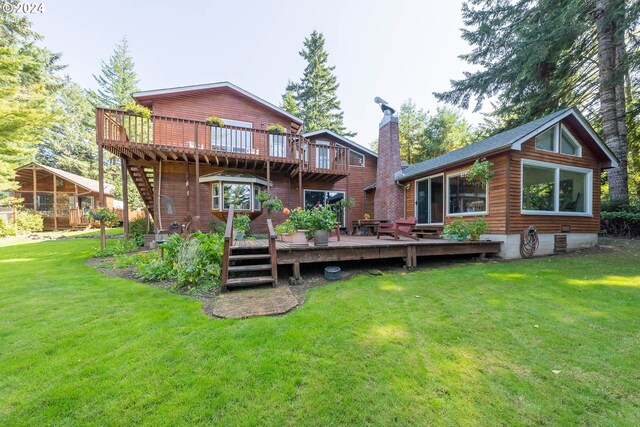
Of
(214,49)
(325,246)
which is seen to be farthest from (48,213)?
(325,246)

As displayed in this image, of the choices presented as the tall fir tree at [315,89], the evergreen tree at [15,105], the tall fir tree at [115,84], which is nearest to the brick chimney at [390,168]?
the tall fir tree at [315,89]

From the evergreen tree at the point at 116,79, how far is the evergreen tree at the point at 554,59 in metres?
31.4

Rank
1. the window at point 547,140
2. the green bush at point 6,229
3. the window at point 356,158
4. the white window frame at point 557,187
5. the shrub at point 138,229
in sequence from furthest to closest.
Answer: the window at point 356,158 < the green bush at point 6,229 < the shrub at point 138,229 < the window at point 547,140 < the white window frame at point 557,187

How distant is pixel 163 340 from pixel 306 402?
5.65ft

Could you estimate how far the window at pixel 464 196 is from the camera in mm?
7754

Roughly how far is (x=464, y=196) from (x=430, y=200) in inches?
53.3

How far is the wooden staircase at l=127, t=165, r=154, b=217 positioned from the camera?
9.07 metres

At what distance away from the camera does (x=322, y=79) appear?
84.4 ft

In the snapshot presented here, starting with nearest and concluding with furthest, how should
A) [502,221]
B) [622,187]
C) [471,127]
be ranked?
1. [502,221]
2. [622,187]
3. [471,127]

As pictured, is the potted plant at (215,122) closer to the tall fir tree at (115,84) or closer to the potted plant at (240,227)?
the potted plant at (240,227)

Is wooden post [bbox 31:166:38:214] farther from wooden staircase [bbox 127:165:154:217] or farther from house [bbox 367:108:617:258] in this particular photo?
house [bbox 367:108:617:258]

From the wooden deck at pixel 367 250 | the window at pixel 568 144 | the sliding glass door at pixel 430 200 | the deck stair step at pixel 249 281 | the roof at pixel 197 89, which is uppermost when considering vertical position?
the roof at pixel 197 89

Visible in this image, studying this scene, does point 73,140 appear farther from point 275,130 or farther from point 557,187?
point 557,187

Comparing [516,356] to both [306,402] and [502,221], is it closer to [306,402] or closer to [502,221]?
[306,402]
